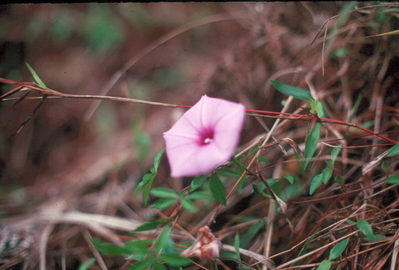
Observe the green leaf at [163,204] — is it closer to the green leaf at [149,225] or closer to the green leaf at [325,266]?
the green leaf at [149,225]

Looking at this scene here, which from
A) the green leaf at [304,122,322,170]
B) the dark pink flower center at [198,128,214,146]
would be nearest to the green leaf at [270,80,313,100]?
the green leaf at [304,122,322,170]

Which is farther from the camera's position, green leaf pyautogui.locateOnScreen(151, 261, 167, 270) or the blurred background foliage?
the blurred background foliage

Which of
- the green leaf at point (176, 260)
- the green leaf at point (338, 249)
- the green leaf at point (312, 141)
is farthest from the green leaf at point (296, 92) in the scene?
the green leaf at point (176, 260)

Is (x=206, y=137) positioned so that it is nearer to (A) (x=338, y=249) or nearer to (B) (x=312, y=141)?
(B) (x=312, y=141)

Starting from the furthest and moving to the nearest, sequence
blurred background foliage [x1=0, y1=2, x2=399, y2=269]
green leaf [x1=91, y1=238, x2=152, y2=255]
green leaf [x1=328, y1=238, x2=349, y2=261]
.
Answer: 1. blurred background foliage [x1=0, y1=2, x2=399, y2=269]
2. green leaf [x1=328, y1=238, x2=349, y2=261]
3. green leaf [x1=91, y1=238, x2=152, y2=255]

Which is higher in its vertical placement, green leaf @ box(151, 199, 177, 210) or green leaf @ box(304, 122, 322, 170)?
green leaf @ box(304, 122, 322, 170)

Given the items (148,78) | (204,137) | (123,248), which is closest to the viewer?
(123,248)

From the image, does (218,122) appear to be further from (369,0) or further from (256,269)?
(369,0)

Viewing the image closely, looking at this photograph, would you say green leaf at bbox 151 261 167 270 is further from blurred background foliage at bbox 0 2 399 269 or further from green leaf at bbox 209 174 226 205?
blurred background foliage at bbox 0 2 399 269

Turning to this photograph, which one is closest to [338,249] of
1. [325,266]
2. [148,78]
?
[325,266]
